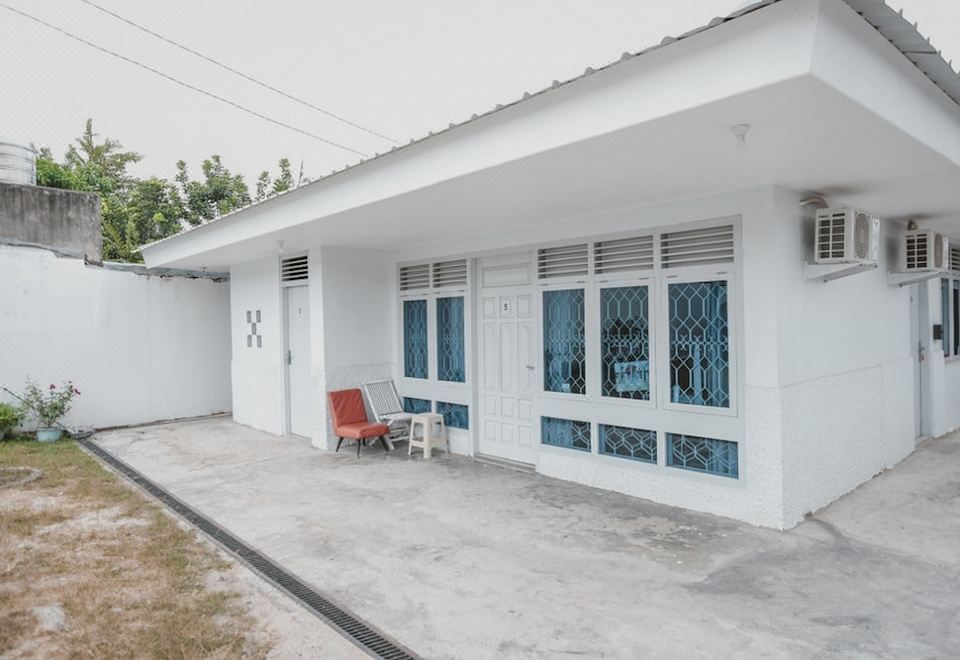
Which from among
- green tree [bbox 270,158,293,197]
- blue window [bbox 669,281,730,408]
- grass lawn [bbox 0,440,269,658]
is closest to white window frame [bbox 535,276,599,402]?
blue window [bbox 669,281,730,408]

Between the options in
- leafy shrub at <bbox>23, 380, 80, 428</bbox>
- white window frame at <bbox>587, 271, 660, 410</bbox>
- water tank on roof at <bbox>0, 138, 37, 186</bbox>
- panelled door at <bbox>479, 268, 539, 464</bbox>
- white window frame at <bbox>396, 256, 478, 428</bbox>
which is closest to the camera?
white window frame at <bbox>587, 271, 660, 410</bbox>

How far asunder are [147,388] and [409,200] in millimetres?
7674

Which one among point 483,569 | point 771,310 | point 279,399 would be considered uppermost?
point 771,310

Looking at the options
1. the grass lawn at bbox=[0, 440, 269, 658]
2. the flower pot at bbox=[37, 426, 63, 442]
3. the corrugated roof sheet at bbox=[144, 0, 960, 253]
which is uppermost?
the corrugated roof sheet at bbox=[144, 0, 960, 253]

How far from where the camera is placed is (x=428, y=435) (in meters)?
7.64

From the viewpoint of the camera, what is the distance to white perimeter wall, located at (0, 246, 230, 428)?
930 cm

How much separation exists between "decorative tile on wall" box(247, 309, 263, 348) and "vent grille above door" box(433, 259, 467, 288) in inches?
138

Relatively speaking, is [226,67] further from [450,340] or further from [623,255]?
[623,255]

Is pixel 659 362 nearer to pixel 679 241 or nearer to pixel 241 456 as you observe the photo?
pixel 679 241

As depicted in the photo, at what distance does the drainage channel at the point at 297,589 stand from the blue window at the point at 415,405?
3268 millimetres

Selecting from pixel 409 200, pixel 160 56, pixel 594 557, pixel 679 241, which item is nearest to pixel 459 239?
pixel 409 200

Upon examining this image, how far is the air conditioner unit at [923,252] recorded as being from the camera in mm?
6559

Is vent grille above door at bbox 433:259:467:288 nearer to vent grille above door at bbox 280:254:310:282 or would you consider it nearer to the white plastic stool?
the white plastic stool

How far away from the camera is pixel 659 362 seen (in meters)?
5.64
